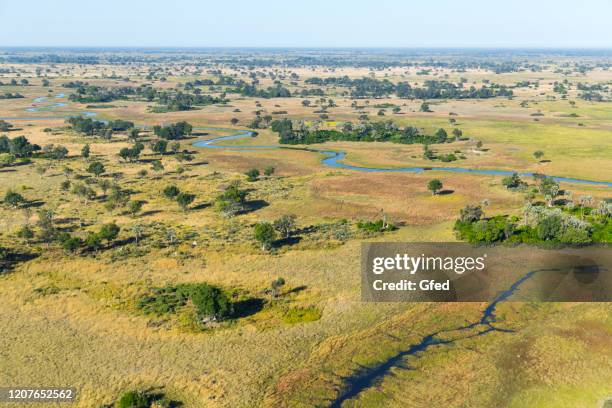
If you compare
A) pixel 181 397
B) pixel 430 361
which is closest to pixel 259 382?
pixel 181 397

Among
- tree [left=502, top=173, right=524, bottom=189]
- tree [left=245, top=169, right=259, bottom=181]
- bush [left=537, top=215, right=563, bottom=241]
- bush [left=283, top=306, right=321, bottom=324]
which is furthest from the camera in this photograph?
tree [left=245, top=169, right=259, bottom=181]

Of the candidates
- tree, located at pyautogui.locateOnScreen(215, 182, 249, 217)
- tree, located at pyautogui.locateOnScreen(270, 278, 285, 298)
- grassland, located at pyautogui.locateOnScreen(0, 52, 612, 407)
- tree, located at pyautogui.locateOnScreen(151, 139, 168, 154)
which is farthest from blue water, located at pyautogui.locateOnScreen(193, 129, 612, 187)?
tree, located at pyautogui.locateOnScreen(270, 278, 285, 298)

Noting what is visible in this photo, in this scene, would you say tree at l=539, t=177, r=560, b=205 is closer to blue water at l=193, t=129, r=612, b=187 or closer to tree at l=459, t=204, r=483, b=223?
blue water at l=193, t=129, r=612, b=187

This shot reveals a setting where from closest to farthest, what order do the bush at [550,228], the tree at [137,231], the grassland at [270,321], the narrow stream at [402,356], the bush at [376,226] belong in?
the narrow stream at [402,356] → the grassland at [270,321] → the bush at [550,228] → the tree at [137,231] → the bush at [376,226]

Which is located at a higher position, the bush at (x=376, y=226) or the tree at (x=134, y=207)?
the tree at (x=134, y=207)

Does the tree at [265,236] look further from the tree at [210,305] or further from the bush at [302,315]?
Answer: the tree at [210,305]

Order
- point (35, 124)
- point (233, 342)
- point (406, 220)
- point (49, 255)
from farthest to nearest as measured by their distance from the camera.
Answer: point (35, 124) → point (406, 220) → point (49, 255) → point (233, 342)

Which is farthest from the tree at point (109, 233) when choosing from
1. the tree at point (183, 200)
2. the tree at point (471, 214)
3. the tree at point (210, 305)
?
the tree at point (471, 214)

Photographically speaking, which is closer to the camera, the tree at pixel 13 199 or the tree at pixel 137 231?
the tree at pixel 137 231

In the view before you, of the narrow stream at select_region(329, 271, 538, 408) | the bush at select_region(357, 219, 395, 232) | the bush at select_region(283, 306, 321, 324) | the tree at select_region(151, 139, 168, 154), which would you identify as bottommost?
the narrow stream at select_region(329, 271, 538, 408)

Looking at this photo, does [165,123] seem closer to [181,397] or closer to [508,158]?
[508,158]

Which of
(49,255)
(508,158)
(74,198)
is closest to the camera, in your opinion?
(49,255)
